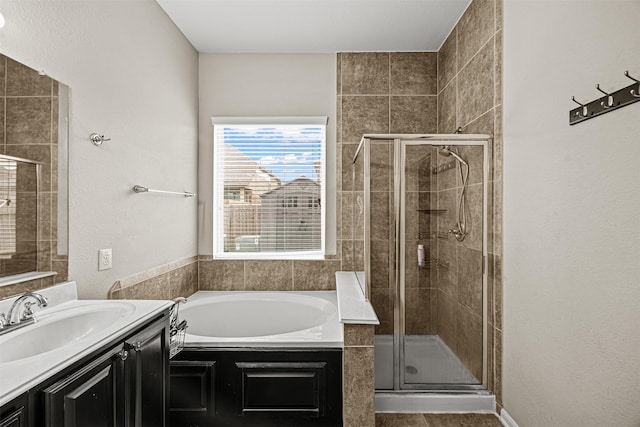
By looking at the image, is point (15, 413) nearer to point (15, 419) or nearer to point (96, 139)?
point (15, 419)

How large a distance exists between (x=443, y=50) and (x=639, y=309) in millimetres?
2636

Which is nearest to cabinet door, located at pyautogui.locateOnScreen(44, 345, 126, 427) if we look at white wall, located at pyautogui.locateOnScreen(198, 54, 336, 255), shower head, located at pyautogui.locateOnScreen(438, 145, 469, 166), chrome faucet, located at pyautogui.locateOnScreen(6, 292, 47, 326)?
chrome faucet, located at pyautogui.locateOnScreen(6, 292, 47, 326)

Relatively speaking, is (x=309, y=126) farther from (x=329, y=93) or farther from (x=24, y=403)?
(x=24, y=403)

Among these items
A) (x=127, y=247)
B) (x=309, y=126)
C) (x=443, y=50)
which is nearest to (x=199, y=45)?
(x=309, y=126)

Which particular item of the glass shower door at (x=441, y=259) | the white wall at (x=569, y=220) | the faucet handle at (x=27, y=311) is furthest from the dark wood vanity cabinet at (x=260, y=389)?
the white wall at (x=569, y=220)

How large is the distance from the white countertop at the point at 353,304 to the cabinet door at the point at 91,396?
1068 millimetres

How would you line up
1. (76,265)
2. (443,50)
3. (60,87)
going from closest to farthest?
(60,87)
(76,265)
(443,50)

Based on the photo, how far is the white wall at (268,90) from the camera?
3254mm

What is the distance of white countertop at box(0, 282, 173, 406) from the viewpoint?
860 millimetres

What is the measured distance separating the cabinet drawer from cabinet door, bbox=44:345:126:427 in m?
0.84

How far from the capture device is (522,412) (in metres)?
1.85

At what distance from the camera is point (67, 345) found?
1.06m

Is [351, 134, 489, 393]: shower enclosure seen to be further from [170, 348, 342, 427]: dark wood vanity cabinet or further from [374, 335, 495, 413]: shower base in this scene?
[170, 348, 342, 427]: dark wood vanity cabinet

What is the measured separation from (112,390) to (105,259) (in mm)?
942
